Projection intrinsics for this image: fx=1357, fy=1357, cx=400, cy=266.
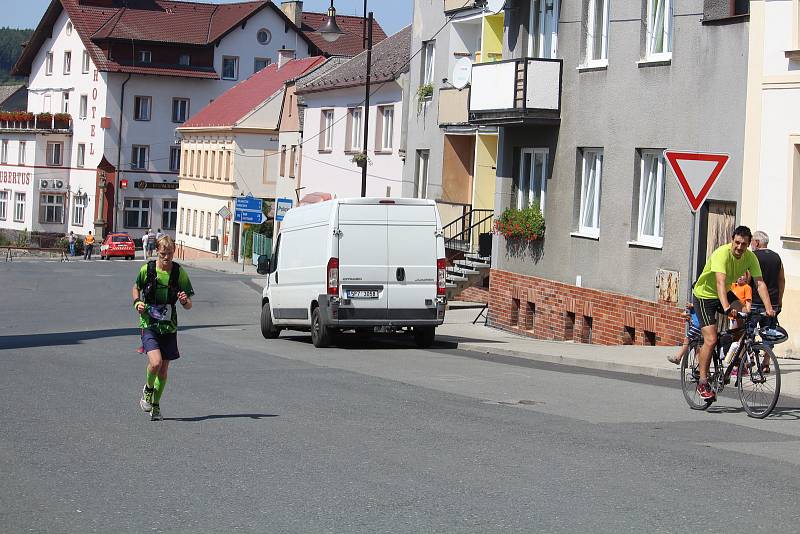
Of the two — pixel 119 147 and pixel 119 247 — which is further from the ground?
pixel 119 147

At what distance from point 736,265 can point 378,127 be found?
3817 centimetres

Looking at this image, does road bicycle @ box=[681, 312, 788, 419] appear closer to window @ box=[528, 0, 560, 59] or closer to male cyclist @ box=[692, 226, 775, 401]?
male cyclist @ box=[692, 226, 775, 401]

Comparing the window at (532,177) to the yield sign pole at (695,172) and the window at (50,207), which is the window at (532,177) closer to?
the yield sign pole at (695,172)

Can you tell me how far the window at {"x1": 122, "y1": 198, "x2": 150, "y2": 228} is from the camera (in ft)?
306

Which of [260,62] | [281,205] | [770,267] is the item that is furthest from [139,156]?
[770,267]

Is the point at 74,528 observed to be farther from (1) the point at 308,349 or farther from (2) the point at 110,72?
(2) the point at 110,72

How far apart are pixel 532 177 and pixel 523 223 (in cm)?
122

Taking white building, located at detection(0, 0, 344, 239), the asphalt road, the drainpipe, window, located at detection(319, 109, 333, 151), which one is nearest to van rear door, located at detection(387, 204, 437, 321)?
the asphalt road

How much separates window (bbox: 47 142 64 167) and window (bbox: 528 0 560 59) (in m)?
74.4

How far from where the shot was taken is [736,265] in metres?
12.5

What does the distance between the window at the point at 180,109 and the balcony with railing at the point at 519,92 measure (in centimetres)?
6988

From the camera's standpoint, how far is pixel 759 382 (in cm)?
1228

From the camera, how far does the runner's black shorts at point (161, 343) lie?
1173 cm

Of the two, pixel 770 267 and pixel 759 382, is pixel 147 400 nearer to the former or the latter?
pixel 759 382
